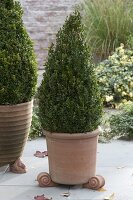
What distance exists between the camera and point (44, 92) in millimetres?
4844

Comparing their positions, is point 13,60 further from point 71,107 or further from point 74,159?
point 74,159

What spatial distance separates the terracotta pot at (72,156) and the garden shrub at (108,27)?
4.89m

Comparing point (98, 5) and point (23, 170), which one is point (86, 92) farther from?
point (98, 5)

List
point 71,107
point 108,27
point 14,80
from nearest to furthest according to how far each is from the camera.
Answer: point 71,107 < point 14,80 < point 108,27

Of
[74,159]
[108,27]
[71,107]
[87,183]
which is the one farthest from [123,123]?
[108,27]

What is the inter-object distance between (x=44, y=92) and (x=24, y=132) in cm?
66

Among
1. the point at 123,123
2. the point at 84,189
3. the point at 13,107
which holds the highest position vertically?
the point at 13,107

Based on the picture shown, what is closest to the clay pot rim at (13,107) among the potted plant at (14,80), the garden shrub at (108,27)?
the potted plant at (14,80)

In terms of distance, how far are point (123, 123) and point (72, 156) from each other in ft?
6.78

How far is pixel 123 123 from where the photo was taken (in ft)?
22.1

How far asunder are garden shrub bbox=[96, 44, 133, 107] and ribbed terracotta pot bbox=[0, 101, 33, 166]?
301 centimetres

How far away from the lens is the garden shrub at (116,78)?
8305mm

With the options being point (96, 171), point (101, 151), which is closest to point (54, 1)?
point (101, 151)

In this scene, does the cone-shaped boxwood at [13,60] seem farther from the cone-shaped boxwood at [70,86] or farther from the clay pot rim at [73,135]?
the clay pot rim at [73,135]
